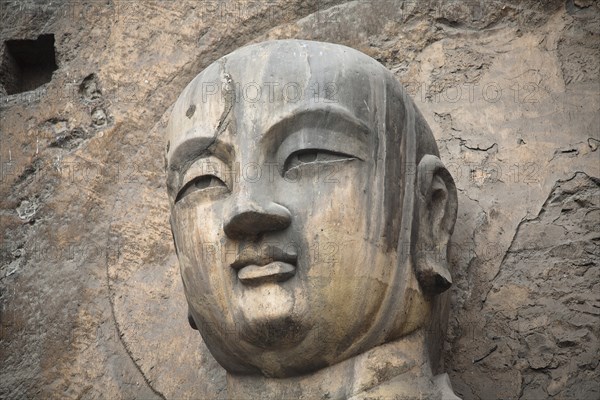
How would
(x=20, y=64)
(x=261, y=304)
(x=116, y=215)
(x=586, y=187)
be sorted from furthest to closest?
(x=20, y=64)
(x=116, y=215)
(x=586, y=187)
(x=261, y=304)

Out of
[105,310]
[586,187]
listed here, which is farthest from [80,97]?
[586,187]

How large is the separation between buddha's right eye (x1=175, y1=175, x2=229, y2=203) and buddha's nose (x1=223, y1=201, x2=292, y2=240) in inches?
7.1

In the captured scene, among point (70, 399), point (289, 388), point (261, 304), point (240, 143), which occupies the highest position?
point (240, 143)

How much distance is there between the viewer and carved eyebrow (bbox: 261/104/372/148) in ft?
14.7

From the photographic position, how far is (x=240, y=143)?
→ 14.8 ft

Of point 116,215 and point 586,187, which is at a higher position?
point 586,187

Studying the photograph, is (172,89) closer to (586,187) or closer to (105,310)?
(105,310)

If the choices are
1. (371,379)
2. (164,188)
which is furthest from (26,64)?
(371,379)

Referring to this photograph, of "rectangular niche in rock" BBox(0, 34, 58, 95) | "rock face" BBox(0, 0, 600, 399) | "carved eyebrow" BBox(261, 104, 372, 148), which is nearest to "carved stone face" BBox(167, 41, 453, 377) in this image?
"carved eyebrow" BBox(261, 104, 372, 148)

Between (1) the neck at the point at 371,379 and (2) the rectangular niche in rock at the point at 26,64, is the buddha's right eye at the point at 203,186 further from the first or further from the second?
(2) the rectangular niche in rock at the point at 26,64

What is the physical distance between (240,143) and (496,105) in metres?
1.32

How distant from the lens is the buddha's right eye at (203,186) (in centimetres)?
455

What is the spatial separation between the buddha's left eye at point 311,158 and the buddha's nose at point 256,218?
0.53ft

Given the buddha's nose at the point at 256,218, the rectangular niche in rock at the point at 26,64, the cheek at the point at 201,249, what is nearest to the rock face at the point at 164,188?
the rectangular niche in rock at the point at 26,64
